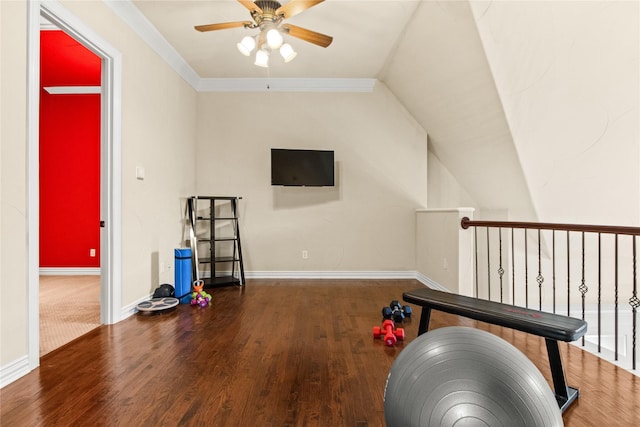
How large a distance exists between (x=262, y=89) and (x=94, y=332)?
3.54 meters

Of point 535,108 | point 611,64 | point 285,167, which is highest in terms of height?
point 611,64

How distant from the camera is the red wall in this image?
484 centimetres

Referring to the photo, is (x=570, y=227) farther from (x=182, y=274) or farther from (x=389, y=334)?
(x=182, y=274)

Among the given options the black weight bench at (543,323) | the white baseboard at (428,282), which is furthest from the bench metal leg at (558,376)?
the white baseboard at (428,282)

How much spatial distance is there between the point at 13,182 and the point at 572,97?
4.15 metres

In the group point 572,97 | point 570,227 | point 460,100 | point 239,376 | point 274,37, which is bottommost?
point 239,376

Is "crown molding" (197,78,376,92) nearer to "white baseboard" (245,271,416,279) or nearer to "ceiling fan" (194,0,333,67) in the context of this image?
"ceiling fan" (194,0,333,67)

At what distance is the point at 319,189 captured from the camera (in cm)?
476

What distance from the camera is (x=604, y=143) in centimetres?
321

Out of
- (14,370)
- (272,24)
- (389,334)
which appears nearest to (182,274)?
(14,370)

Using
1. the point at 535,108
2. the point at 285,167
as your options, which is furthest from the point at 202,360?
the point at 535,108

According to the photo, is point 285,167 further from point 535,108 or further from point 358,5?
point 535,108

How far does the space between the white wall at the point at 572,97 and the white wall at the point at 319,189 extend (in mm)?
1703

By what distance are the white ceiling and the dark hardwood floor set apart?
2.77 meters
